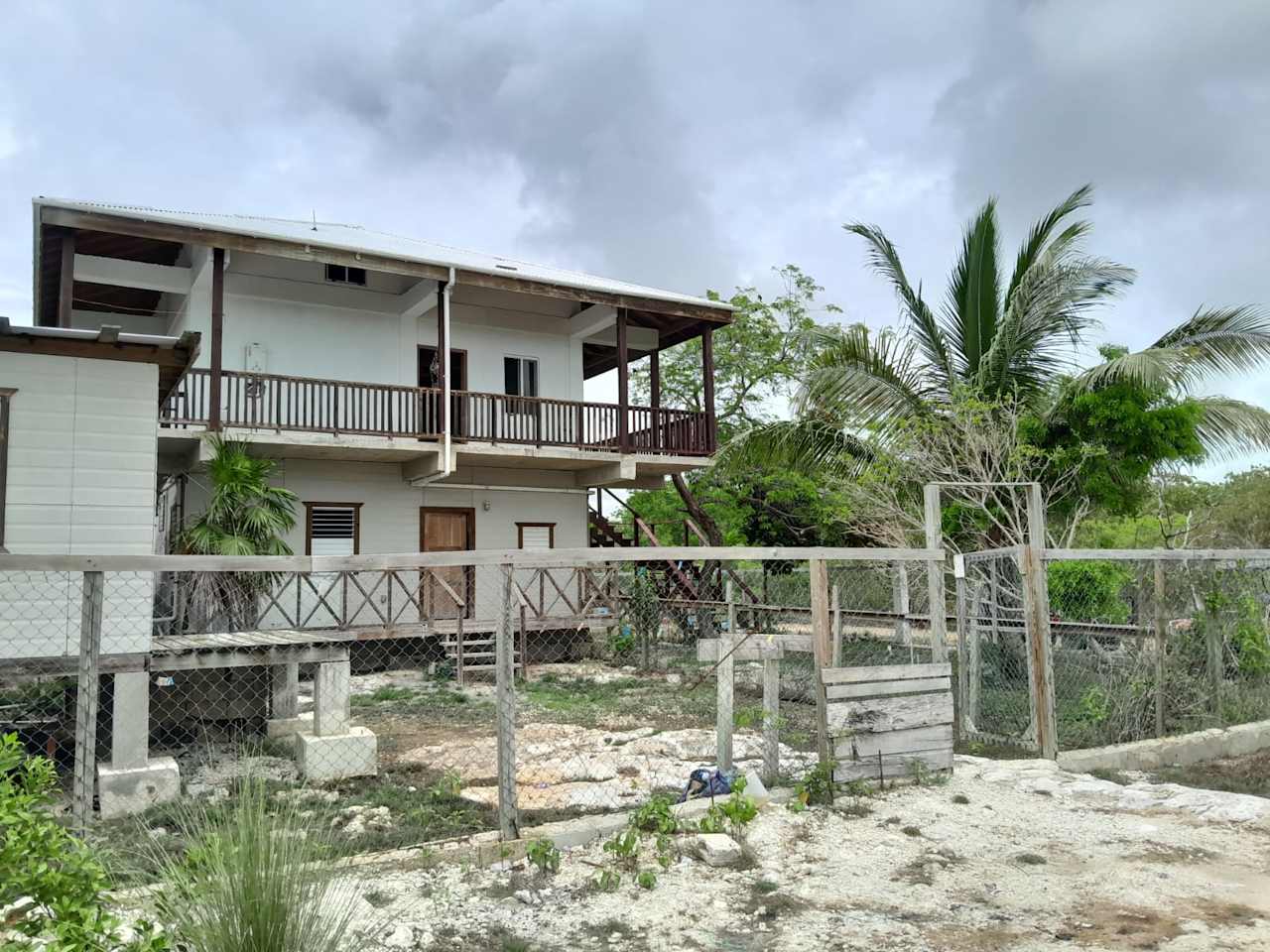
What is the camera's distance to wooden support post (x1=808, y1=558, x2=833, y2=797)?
6734mm

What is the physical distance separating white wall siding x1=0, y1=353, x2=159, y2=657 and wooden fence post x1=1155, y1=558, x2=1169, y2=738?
8.56m

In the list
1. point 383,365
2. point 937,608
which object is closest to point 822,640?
point 937,608

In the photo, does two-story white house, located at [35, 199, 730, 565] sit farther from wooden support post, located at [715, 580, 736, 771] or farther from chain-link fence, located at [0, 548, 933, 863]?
wooden support post, located at [715, 580, 736, 771]

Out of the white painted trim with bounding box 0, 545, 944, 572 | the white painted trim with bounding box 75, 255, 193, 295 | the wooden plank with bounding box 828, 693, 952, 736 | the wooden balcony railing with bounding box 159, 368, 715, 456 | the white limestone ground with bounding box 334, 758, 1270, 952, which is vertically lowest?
the white limestone ground with bounding box 334, 758, 1270, 952

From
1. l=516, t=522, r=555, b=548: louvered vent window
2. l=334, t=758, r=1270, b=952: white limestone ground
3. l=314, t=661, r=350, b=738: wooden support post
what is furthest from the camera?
l=516, t=522, r=555, b=548: louvered vent window

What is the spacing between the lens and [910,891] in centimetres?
505

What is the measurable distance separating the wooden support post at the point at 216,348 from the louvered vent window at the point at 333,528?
9.70ft

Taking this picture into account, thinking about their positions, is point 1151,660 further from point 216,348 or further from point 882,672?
point 216,348

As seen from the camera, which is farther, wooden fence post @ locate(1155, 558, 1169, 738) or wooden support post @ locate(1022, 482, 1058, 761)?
wooden fence post @ locate(1155, 558, 1169, 738)

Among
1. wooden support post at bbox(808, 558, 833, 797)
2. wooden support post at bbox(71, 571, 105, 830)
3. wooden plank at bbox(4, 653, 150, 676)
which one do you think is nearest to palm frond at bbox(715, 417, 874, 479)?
wooden support post at bbox(808, 558, 833, 797)

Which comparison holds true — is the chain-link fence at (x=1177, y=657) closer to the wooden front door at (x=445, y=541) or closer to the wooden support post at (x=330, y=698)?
the wooden support post at (x=330, y=698)

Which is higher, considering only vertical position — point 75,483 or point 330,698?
point 75,483

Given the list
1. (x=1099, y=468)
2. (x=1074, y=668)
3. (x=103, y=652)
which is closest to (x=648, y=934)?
(x=103, y=652)

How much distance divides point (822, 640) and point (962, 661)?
2575 mm
